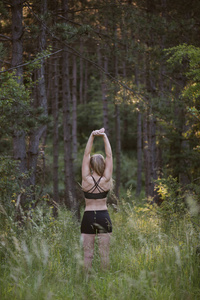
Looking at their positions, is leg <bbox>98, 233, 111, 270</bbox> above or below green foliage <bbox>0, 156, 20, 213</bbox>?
below

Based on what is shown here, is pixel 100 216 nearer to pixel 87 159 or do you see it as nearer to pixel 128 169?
pixel 87 159

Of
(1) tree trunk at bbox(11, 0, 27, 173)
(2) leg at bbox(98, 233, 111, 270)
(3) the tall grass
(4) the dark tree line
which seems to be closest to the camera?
(3) the tall grass

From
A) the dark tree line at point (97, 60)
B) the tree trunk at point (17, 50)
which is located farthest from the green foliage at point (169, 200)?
the tree trunk at point (17, 50)

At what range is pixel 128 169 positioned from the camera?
24609mm

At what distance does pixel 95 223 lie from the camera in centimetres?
462

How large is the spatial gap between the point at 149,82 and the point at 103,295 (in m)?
9.74

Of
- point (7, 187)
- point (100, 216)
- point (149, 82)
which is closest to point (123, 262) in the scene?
point (100, 216)

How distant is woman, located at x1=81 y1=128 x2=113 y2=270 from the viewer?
182 inches

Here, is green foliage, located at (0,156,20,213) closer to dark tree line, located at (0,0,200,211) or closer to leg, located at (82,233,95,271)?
dark tree line, located at (0,0,200,211)

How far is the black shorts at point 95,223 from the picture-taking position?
15.2 feet

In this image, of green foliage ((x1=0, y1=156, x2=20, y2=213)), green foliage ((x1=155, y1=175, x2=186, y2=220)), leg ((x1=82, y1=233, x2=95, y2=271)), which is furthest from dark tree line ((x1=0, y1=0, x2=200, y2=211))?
leg ((x1=82, y1=233, x2=95, y2=271))

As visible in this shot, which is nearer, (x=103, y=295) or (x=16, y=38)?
(x=103, y=295)

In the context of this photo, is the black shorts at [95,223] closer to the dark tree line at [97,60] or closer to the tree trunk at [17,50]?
the dark tree line at [97,60]

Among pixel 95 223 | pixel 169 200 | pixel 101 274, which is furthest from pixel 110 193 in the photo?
pixel 101 274
